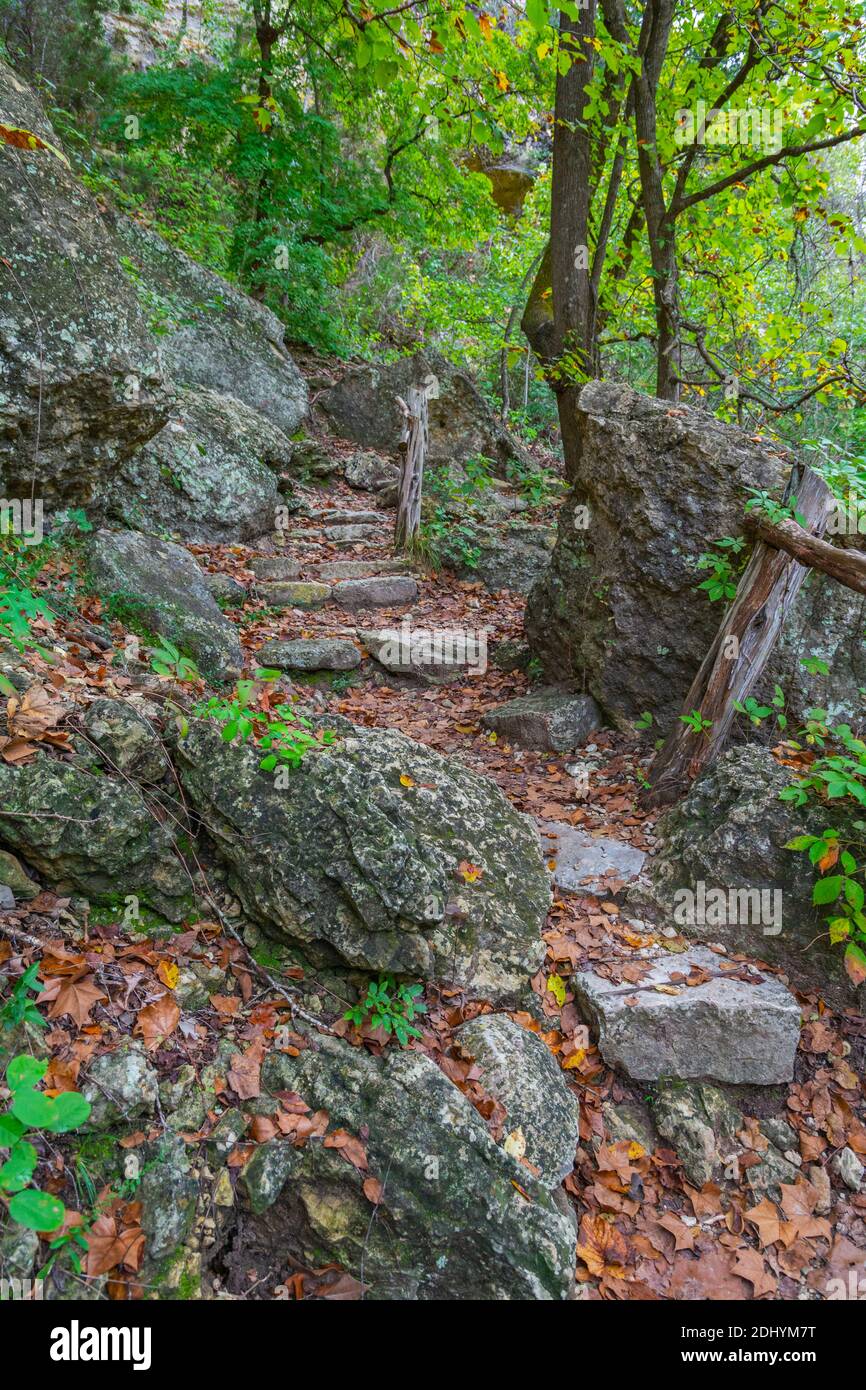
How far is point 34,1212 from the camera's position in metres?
1.68

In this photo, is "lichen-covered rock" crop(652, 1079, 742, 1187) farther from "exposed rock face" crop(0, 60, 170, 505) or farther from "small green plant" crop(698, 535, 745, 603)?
"exposed rock face" crop(0, 60, 170, 505)

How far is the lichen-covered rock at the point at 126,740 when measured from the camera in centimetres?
307

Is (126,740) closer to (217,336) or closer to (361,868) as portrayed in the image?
(361,868)

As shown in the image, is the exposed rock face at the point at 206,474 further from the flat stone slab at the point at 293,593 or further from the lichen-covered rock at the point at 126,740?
the lichen-covered rock at the point at 126,740

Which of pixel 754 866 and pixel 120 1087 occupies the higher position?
pixel 754 866

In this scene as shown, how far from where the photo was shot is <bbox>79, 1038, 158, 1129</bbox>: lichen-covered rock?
7.67 feet

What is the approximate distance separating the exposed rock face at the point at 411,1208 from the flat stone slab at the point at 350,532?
6.94 meters

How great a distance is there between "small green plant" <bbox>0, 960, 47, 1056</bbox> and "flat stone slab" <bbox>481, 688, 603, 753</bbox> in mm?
3677

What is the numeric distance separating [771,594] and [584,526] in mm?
1998

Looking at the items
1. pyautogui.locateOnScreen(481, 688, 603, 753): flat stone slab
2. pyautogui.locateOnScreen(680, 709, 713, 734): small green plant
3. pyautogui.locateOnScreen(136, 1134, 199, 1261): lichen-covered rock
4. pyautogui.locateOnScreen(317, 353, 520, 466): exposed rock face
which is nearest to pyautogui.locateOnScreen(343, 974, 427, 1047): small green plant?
pyautogui.locateOnScreen(136, 1134, 199, 1261): lichen-covered rock

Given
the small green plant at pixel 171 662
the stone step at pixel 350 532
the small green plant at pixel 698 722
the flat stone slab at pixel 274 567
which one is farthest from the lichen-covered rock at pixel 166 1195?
the stone step at pixel 350 532

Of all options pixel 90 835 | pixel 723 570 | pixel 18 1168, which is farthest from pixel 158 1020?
pixel 723 570

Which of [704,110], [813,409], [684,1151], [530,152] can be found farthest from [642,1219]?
[530,152]

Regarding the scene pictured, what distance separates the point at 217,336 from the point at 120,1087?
978 centimetres
